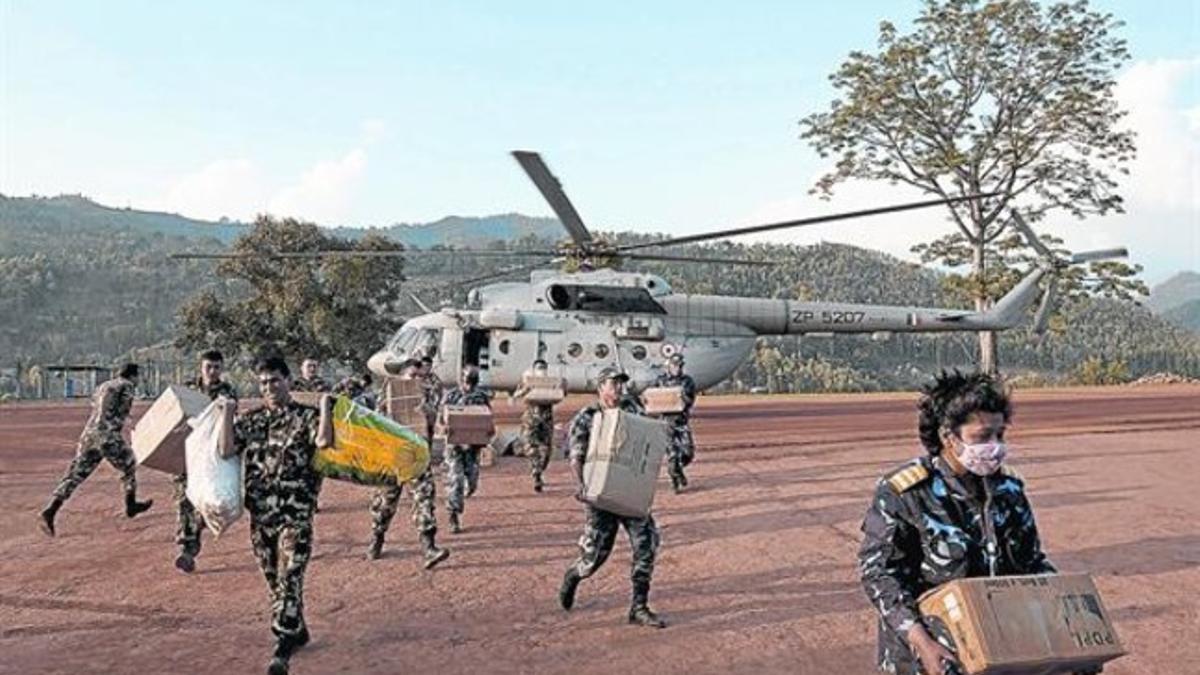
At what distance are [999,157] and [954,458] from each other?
35618mm

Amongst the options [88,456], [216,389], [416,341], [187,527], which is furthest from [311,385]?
[416,341]

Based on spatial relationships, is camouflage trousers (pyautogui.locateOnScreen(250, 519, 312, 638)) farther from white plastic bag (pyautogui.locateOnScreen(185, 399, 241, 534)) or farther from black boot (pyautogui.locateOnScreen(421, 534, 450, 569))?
black boot (pyautogui.locateOnScreen(421, 534, 450, 569))

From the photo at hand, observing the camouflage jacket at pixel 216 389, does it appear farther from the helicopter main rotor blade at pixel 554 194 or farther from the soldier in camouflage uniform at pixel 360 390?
the helicopter main rotor blade at pixel 554 194

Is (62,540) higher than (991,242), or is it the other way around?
(991,242)

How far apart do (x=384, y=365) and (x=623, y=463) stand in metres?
13.4

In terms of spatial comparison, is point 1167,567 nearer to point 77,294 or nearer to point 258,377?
point 258,377

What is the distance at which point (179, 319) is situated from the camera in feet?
129

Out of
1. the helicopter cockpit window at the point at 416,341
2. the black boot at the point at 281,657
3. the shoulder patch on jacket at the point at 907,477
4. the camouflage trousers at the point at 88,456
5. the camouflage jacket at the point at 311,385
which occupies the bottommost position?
the black boot at the point at 281,657

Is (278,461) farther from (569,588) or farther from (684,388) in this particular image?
(684,388)

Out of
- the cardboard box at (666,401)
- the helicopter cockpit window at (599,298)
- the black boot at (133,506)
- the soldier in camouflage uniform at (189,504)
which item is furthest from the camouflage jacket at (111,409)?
the helicopter cockpit window at (599,298)

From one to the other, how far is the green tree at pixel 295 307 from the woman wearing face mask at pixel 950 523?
120 ft

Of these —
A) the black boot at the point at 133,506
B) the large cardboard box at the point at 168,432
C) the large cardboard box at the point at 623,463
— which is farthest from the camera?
the black boot at the point at 133,506

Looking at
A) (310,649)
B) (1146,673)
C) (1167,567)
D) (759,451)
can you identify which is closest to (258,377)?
(310,649)

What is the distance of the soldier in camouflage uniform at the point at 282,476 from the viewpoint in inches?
232
